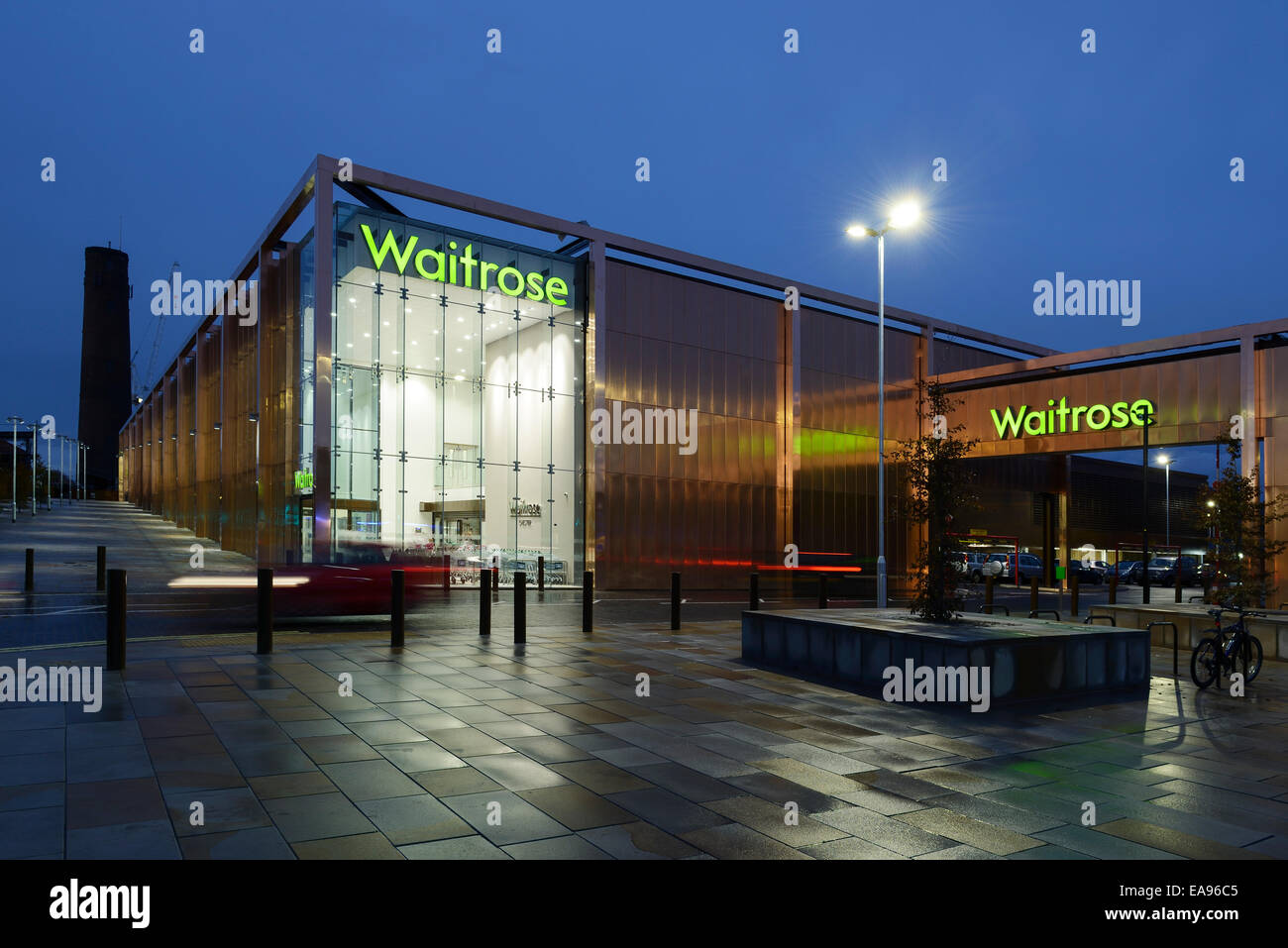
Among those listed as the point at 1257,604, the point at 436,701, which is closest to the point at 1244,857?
the point at 436,701

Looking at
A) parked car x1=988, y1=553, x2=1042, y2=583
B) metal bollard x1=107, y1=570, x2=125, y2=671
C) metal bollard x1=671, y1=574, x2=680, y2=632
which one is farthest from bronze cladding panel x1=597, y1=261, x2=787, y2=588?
metal bollard x1=107, y1=570, x2=125, y2=671

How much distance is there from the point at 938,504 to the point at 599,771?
731 centimetres

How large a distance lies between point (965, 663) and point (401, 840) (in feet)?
20.2

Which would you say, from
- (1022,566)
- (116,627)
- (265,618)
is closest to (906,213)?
(265,618)

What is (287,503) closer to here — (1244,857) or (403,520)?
(403,520)

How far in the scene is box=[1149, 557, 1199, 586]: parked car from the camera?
44719mm

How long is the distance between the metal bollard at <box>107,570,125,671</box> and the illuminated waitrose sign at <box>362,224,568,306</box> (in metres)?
17.1

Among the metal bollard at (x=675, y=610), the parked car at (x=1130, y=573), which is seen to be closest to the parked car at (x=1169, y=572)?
the parked car at (x=1130, y=573)

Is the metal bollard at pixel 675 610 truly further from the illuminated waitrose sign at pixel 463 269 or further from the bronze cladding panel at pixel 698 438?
the illuminated waitrose sign at pixel 463 269

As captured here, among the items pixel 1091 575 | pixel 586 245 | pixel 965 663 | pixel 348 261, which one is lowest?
pixel 1091 575

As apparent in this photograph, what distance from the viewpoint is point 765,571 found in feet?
104

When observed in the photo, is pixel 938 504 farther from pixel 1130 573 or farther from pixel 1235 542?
pixel 1130 573

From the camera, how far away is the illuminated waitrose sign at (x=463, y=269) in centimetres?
2475

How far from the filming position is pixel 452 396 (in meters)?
26.1
